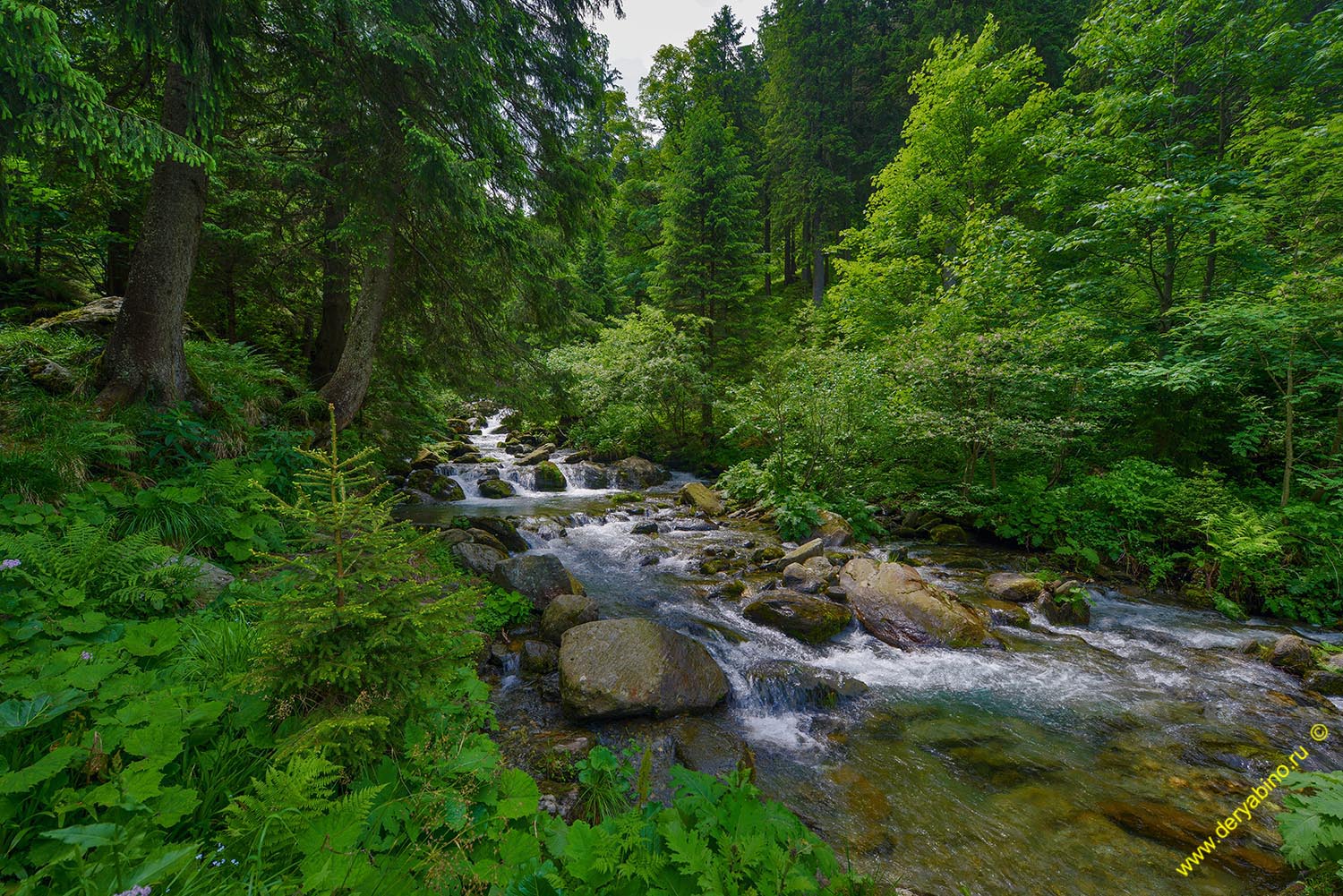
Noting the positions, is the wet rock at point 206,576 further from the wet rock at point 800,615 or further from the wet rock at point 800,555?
the wet rock at point 800,555

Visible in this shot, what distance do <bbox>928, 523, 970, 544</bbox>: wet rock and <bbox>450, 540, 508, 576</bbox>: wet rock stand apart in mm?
8589

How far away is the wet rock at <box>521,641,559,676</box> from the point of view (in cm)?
503

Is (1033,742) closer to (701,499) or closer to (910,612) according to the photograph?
(910,612)

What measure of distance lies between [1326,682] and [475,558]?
992 centimetres

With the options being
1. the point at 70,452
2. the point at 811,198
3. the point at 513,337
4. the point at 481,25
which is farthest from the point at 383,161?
the point at 811,198

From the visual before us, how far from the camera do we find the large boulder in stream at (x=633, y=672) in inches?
171

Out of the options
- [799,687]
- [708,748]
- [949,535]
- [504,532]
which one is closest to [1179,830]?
[799,687]

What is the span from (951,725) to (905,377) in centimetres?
828

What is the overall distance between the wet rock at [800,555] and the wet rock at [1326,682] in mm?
5432

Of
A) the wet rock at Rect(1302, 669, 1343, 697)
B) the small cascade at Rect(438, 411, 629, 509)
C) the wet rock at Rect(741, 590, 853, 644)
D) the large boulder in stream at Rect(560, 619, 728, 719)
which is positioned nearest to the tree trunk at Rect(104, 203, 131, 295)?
the small cascade at Rect(438, 411, 629, 509)

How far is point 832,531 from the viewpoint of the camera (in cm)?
959

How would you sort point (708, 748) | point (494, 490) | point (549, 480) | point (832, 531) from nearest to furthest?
point (708, 748) < point (832, 531) < point (494, 490) < point (549, 480)

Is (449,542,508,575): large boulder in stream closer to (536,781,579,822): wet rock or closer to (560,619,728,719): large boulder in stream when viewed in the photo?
(560,619,728,719): large boulder in stream

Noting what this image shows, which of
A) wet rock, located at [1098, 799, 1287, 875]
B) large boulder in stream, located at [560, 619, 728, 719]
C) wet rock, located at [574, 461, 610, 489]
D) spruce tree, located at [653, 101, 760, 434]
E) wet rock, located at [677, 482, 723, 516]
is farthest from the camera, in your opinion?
spruce tree, located at [653, 101, 760, 434]
